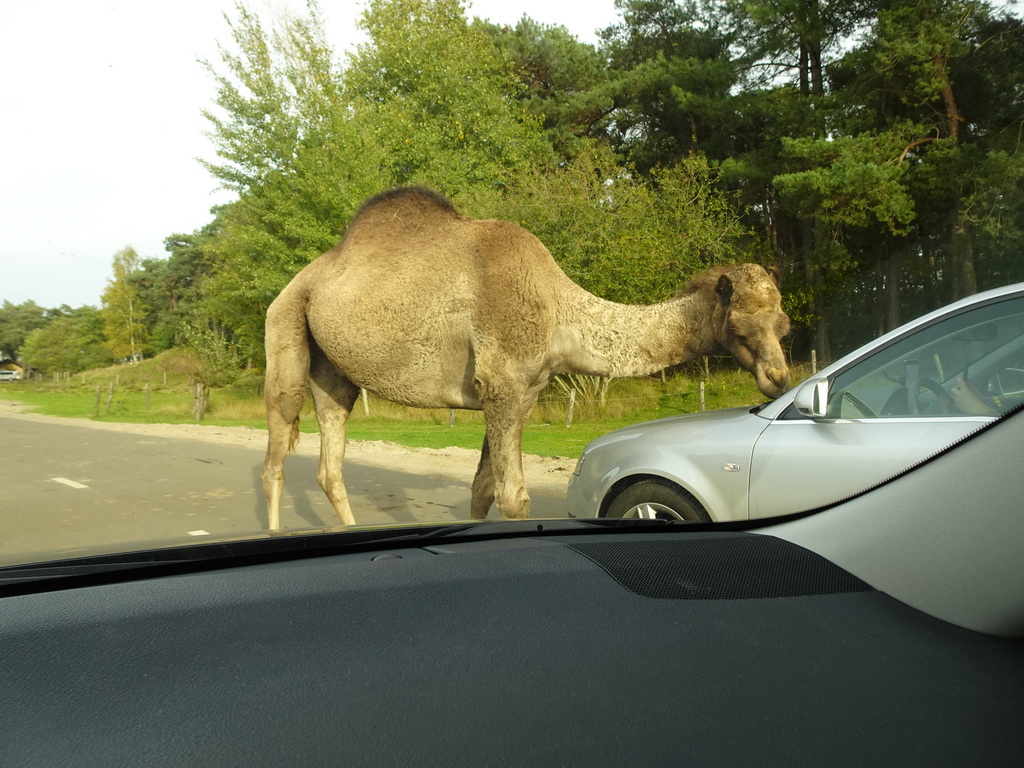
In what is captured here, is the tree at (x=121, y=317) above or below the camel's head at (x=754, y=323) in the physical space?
above

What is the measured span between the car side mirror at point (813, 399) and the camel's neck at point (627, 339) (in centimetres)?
303

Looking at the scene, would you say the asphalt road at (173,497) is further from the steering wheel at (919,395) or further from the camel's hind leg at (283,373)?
the steering wheel at (919,395)

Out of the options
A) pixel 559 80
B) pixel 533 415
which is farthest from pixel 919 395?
pixel 559 80

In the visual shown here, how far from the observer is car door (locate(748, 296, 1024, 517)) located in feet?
10.2

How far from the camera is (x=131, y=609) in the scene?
166cm

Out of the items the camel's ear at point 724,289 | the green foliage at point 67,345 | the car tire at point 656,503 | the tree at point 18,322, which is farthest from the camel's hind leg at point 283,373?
the green foliage at point 67,345

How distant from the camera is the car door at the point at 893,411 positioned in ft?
10.2

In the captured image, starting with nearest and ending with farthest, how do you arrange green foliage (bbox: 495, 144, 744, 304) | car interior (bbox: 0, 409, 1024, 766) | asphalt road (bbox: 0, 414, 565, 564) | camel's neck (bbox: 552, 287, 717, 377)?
1. car interior (bbox: 0, 409, 1024, 766)
2. camel's neck (bbox: 552, 287, 717, 377)
3. asphalt road (bbox: 0, 414, 565, 564)
4. green foliage (bbox: 495, 144, 744, 304)

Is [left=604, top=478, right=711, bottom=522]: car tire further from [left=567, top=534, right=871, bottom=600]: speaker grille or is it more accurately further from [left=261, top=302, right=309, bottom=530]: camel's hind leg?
[left=261, top=302, right=309, bottom=530]: camel's hind leg

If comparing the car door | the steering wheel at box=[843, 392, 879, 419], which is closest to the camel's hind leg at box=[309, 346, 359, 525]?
the car door

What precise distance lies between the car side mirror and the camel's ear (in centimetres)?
301

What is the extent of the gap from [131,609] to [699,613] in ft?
4.04

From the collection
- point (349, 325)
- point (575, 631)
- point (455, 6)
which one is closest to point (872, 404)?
point (575, 631)

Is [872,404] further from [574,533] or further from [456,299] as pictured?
[456,299]
